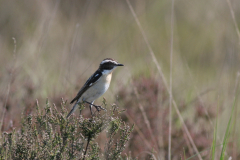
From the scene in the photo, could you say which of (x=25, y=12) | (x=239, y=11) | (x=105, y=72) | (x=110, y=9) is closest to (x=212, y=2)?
(x=239, y=11)

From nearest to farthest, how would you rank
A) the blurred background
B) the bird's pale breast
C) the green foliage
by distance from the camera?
the green foliage, the bird's pale breast, the blurred background

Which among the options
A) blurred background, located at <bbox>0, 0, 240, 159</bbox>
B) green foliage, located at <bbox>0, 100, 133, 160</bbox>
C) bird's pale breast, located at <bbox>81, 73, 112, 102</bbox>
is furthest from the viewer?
blurred background, located at <bbox>0, 0, 240, 159</bbox>

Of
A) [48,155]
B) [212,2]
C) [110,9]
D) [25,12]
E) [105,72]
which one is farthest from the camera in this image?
[110,9]

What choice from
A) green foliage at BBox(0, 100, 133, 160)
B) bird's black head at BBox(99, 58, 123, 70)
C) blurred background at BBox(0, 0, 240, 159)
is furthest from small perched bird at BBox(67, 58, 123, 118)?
green foliage at BBox(0, 100, 133, 160)

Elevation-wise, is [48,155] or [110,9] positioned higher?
[110,9]

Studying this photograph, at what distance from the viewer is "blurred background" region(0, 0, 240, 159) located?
5.07m

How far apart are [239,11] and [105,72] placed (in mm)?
7891

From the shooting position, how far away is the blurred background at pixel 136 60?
200 inches

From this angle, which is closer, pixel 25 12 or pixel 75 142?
pixel 75 142

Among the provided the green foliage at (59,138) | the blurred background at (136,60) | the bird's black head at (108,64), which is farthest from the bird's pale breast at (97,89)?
the green foliage at (59,138)

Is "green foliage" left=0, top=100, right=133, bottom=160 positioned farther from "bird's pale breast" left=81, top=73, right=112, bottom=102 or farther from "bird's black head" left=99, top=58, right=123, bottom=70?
"bird's black head" left=99, top=58, right=123, bottom=70

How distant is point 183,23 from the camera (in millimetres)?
11844

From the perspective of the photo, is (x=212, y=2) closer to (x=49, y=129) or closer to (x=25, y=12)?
(x=25, y=12)

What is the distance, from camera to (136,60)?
804 centimetres
